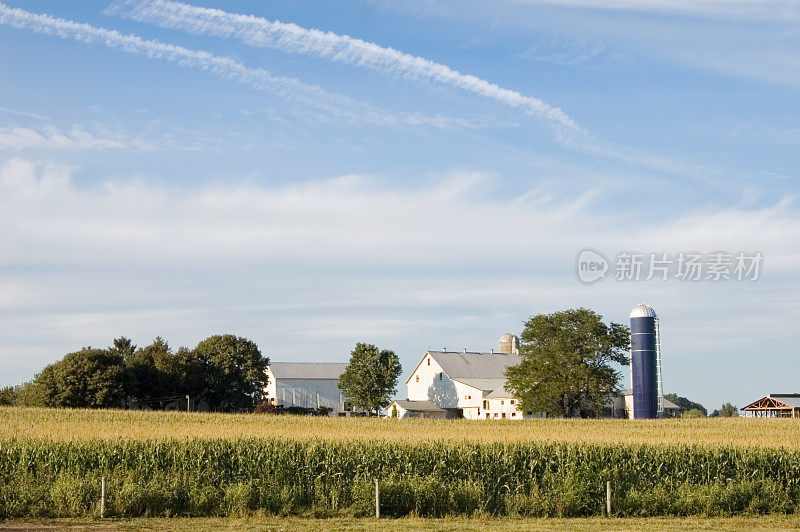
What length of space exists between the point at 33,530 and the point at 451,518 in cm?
1270

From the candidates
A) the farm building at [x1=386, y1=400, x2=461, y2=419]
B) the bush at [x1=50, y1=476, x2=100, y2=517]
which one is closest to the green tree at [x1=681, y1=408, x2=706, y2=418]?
the farm building at [x1=386, y1=400, x2=461, y2=419]

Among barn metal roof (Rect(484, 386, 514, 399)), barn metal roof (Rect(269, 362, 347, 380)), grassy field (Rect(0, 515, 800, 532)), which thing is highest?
barn metal roof (Rect(269, 362, 347, 380))

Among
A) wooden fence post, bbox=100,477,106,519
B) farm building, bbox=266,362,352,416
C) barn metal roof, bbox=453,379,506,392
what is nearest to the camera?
wooden fence post, bbox=100,477,106,519

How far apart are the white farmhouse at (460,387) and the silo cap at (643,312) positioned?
2037cm

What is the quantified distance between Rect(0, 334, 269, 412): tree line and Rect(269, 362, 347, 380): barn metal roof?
79.4 ft

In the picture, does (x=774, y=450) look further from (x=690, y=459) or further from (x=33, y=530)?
(x=33, y=530)

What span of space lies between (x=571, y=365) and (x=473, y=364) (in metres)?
33.5

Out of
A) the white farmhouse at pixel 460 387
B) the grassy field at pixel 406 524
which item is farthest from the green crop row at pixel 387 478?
the white farmhouse at pixel 460 387

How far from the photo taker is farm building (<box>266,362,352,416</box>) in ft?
395

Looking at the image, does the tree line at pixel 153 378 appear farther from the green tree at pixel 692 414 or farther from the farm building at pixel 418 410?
the green tree at pixel 692 414

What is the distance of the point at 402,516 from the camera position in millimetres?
29297

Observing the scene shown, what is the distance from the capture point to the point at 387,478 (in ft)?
102

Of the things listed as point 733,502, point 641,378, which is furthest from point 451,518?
point 641,378

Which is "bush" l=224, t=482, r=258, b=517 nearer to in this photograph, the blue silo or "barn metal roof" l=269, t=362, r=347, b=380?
the blue silo
